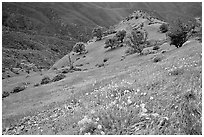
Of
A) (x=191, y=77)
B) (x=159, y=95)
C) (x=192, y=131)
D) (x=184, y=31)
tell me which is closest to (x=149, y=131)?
(x=192, y=131)

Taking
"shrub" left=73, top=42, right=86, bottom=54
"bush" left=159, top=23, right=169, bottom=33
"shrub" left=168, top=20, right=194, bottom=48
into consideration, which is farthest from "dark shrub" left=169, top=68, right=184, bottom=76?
"shrub" left=73, top=42, right=86, bottom=54

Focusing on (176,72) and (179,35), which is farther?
Result: (179,35)

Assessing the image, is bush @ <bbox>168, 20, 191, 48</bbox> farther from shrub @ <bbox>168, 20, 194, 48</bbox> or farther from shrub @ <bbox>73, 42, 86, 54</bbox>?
shrub @ <bbox>73, 42, 86, 54</bbox>

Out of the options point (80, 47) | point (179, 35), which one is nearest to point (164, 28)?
point (80, 47)

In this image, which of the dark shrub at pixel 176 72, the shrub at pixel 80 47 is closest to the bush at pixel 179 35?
the dark shrub at pixel 176 72

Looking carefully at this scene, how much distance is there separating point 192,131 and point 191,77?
4.31m

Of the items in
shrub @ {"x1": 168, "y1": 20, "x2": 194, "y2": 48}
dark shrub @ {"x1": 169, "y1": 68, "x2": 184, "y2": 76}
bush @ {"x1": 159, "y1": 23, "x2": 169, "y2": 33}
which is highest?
dark shrub @ {"x1": 169, "y1": 68, "x2": 184, "y2": 76}

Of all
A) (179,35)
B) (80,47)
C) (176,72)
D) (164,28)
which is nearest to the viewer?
Result: (176,72)

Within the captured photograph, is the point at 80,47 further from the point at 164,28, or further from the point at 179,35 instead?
the point at 179,35

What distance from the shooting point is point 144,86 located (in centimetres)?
1086

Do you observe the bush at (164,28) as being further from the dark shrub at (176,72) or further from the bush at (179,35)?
the dark shrub at (176,72)

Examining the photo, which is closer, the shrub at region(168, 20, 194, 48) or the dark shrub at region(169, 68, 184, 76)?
the dark shrub at region(169, 68, 184, 76)

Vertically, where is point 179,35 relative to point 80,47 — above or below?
above

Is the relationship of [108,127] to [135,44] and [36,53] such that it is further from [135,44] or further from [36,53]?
[36,53]
